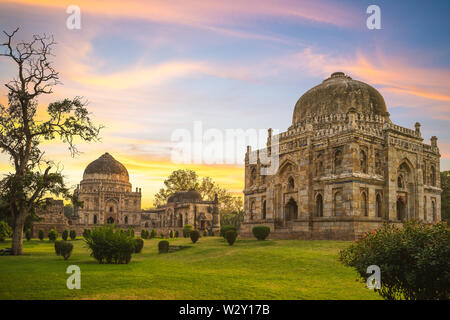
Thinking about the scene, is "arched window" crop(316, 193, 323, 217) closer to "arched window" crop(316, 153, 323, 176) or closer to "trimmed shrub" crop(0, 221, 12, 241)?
"arched window" crop(316, 153, 323, 176)

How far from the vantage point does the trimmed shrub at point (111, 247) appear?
16875mm

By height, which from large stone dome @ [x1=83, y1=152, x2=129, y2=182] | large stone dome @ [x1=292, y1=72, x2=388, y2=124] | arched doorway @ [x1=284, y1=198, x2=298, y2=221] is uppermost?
large stone dome @ [x1=292, y1=72, x2=388, y2=124]

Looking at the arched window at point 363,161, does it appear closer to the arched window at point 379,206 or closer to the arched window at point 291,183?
the arched window at point 379,206

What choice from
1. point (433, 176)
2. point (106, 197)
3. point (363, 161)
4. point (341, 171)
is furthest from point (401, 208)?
point (106, 197)

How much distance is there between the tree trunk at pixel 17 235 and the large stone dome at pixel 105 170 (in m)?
45.4

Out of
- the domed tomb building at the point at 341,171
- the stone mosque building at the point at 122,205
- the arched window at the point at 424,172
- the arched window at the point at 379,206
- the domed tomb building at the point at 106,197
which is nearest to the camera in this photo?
the domed tomb building at the point at 341,171

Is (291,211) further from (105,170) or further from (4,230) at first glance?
(105,170)

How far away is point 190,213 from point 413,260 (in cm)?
4920

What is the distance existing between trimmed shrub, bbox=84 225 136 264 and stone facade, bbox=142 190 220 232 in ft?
114

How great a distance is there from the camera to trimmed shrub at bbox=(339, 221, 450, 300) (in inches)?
283

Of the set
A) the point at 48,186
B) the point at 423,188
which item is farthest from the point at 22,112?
the point at 423,188

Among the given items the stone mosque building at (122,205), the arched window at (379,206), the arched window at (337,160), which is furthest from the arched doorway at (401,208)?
the stone mosque building at (122,205)

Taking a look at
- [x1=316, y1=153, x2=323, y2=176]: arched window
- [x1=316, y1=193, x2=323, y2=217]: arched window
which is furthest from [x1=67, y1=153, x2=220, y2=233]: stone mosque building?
[x1=316, y1=153, x2=323, y2=176]: arched window

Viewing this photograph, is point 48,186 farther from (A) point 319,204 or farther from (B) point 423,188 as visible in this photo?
(B) point 423,188
